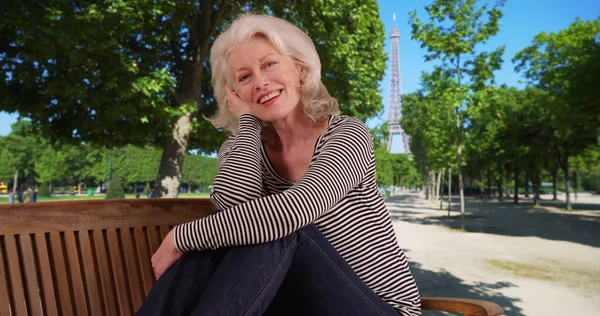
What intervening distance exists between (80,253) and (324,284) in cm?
122

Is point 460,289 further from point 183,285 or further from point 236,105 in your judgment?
point 183,285

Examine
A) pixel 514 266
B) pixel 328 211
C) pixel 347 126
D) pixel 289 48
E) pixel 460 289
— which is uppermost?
pixel 289 48

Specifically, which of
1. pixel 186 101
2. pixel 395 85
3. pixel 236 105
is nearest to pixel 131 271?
pixel 236 105

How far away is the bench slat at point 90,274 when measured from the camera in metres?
2.16

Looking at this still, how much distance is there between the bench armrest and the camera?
180 cm

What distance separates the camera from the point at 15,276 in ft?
6.37

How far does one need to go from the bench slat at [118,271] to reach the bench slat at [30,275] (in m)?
0.34

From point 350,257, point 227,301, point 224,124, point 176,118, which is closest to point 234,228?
point 227,301

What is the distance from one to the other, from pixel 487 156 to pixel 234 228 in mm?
34676

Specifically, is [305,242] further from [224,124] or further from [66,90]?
[66,90]

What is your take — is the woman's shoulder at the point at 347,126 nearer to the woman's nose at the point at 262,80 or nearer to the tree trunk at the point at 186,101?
the woman's nose at the point at 262,80

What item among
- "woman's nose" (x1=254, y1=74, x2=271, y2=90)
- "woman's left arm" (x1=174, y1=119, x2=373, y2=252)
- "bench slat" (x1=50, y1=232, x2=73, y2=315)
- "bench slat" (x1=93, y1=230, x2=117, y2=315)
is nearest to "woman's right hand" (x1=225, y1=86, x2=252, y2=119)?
"woman's nose" (x1=254, y1=74, x2=271, y2=90)

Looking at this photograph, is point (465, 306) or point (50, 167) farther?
point (50, 167)

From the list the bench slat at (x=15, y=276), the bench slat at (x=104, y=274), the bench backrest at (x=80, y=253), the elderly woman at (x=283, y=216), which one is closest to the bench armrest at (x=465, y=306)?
the elderly woman at (x=283, y=216)
